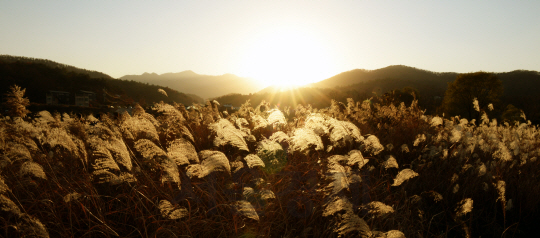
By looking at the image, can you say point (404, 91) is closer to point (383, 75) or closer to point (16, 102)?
point (16, 102)

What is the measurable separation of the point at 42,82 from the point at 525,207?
63.3 meters

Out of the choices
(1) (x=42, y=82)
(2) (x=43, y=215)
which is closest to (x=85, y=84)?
(1) (x=42, y=82)

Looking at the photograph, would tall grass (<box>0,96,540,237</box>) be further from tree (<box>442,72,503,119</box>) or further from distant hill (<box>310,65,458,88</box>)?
distant hill (<box>310,65,458,88</box>)

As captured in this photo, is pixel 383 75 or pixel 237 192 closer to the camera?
pixel 237 192

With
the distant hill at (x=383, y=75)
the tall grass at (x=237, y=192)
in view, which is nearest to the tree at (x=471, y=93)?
the tall grass at (x=237, y=192)

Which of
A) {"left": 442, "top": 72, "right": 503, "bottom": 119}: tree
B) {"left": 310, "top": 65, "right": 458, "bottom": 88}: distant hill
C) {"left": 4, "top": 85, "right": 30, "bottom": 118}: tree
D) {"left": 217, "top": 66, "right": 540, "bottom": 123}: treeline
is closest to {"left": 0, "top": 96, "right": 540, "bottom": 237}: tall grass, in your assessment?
{"left": 4, "top": 85, "right": 30, "bottom": 118}: tree

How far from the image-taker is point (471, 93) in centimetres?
2636

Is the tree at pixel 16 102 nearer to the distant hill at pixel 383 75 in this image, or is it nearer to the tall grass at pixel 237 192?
the tall grass at pixel 237 192

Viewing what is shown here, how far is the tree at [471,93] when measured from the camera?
25.7m

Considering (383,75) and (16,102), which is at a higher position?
(383,75)

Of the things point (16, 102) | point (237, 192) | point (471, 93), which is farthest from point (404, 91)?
point (16, 102)

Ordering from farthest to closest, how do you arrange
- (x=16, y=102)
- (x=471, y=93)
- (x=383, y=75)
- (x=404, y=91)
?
(x=383, y=75) → (x=404, y=91) → (x=471, y=93) → (x=16, y=102)

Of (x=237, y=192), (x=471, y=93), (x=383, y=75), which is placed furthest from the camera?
(x=383, y=75)

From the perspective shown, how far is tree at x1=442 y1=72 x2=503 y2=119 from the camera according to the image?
2572 centimetres
